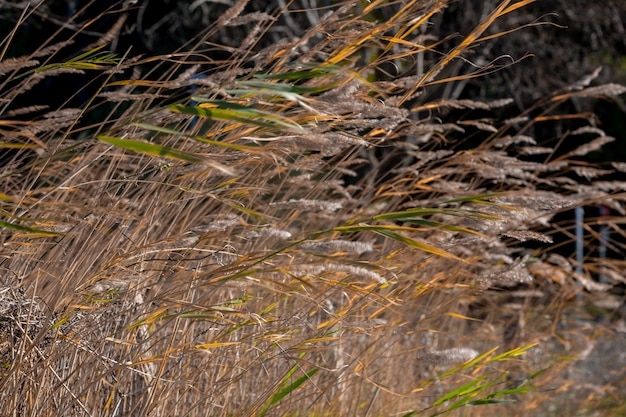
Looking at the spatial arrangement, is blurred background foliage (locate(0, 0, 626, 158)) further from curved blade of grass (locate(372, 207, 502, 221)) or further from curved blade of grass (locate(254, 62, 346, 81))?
curved blade of grass (locate(254, 62, 346, 81))

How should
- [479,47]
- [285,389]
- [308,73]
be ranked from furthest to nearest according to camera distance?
[479,47], [285,389], [308,73]

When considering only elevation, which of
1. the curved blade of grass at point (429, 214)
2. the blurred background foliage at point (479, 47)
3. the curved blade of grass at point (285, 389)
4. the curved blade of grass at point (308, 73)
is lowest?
the blurred background foliage at point (479, 47)

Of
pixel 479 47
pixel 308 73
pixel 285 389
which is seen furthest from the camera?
pixel 479 47

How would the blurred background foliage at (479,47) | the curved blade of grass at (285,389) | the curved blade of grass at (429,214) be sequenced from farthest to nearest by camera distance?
1. the blurred background foliage at (479,47)
2. the curved blade of grass at (285,389)
3. the curved blade of grass at (429,214)

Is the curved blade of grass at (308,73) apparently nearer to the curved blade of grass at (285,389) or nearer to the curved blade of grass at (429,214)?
the curved blade of grass at (429,214)

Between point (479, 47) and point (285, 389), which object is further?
point (479, 47)

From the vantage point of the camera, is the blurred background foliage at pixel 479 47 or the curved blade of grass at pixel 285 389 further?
the blurred background foliage at pixel 479 47

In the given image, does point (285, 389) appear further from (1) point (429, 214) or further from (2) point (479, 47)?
(2) point (479, 47)

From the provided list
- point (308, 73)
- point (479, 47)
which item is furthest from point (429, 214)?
point (479, 47)

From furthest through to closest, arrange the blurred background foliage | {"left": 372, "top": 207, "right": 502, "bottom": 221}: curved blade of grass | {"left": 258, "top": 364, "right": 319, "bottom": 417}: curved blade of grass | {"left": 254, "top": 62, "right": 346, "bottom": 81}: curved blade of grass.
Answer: the blurred background foliage < {"left": 258, "top": 364, "right": 319, "bottom": 417}: curved blade of grass < {"left": 372, "top": 207, "right": 502, "bottom": 221}: curved blade of grass < {"left": 254, "top": 62, "right": 346, "bottom": 81}: curved blade of grass

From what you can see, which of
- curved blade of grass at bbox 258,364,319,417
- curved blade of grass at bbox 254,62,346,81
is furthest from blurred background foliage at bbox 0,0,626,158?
curved blade of grass at bbox 254,62,346,81

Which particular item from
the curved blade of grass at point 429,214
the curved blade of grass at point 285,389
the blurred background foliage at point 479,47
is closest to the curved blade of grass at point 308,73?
the curved blade of grass at point 429,214

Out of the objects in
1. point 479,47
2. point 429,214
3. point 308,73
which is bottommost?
point 479,47

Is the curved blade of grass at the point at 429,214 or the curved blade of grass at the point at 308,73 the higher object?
the curved blade of grass at the point at 308,73
